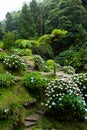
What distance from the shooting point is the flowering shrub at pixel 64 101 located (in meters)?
6.58

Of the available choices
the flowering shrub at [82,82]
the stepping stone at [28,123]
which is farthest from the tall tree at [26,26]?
the stepping stone at [28,123]

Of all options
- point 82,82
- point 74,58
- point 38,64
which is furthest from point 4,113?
point 74,58

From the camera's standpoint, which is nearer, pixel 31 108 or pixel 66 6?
pixel 31 108

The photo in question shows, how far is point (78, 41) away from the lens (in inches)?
1003

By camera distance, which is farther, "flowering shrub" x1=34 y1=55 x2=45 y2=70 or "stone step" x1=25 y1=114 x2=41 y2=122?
"flowering shrub" x1=34 y1=55 x2=45 y2=70

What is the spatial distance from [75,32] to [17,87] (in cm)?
1878

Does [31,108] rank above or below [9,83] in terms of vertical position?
below

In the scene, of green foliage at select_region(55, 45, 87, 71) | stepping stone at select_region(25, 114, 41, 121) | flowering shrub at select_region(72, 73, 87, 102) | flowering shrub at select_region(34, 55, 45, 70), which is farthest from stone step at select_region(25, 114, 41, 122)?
green foliage at select_region(55, 45, 87, 71)

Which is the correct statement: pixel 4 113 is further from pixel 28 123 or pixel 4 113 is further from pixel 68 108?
pixel 68 108

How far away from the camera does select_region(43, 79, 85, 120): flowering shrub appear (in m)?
6.58

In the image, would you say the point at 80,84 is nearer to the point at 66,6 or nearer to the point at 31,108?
the point at 31,108

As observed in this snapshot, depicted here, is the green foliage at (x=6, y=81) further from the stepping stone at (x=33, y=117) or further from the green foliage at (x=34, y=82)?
the stepping stone at (x=33, y=117)

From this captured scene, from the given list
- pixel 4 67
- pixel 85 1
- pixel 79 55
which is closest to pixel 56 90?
pixel 4 67

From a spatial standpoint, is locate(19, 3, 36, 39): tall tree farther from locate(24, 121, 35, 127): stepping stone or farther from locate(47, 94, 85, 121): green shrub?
locate(24, 121, 35, 127): stepping stone
